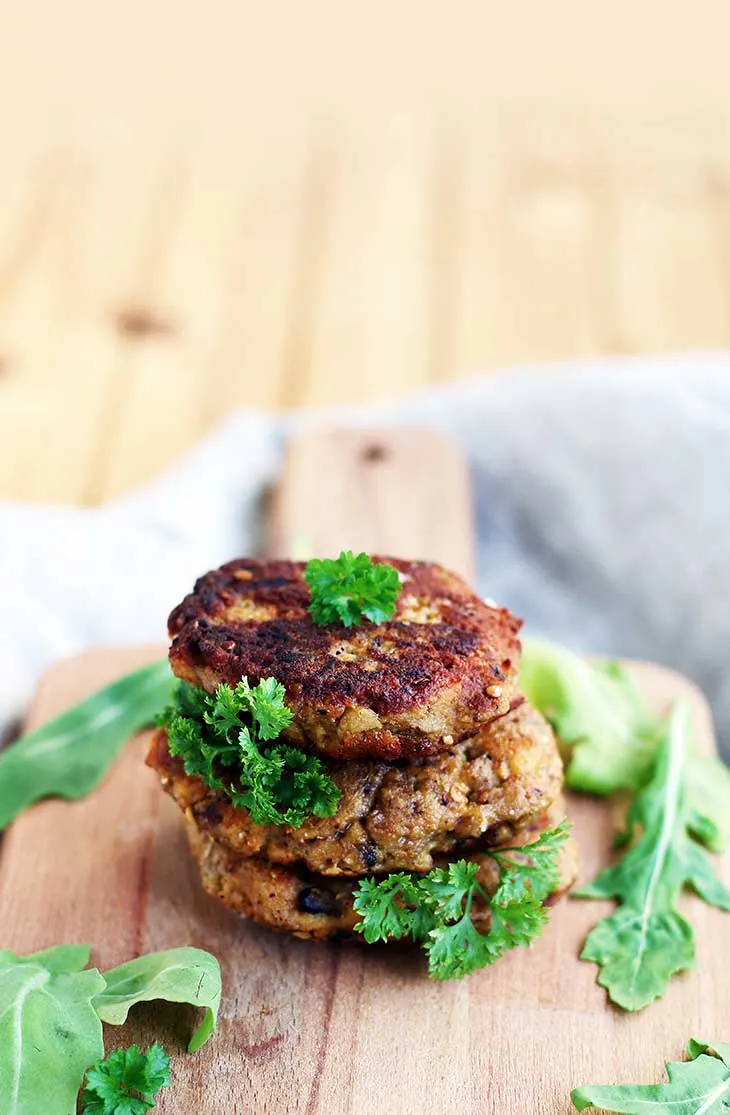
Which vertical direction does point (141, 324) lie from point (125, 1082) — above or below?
above

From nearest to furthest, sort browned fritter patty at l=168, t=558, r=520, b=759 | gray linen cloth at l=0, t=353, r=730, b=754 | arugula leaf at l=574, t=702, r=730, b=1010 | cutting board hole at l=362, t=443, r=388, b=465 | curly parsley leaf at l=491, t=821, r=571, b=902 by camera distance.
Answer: browned fritter patty at l=168, t=558, r=520, b=759 < curly parsley leaf at l=491, t=821, r=571, b=902 < arugula leaf at l=574, t=702, r=730, b=1010 < gray linen cloth at l=0, t=353, r=730, b=754 < cutting board hole at l=362, t=443, r=388, b=465

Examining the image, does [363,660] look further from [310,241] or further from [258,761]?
[310,241]

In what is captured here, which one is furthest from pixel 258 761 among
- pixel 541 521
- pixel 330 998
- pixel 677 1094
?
pixel 541 521

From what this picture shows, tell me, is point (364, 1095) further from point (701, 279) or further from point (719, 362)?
point (701, 279)

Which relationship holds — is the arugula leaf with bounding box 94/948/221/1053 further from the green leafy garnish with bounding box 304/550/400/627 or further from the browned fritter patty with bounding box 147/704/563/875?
the green leafy garnish with bounding box 304/550/400/627

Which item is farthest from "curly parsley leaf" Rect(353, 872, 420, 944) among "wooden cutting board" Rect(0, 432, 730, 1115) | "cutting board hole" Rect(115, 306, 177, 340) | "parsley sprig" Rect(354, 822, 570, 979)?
"cutting board hole" Rect(115, 306, 177, 340)

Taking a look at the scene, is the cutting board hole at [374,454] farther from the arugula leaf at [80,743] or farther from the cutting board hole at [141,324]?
the cutting board hole at [141,324]

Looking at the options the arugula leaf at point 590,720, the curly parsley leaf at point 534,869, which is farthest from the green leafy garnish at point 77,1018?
the arugula leaf at point 590,720
